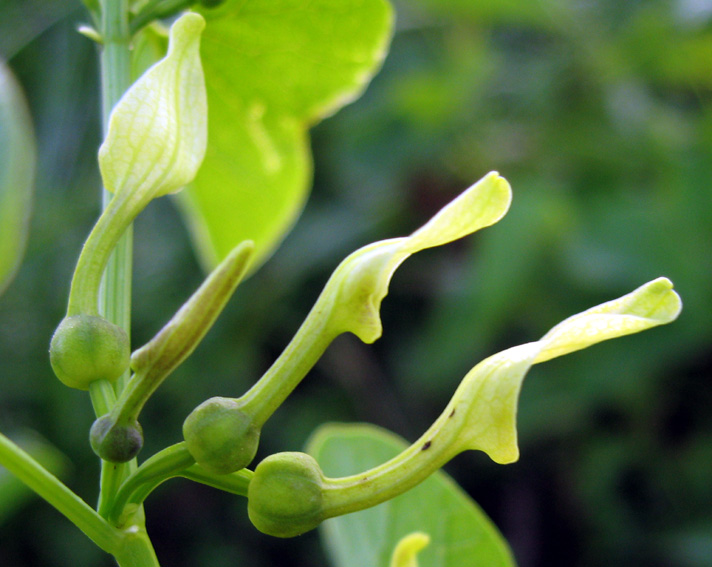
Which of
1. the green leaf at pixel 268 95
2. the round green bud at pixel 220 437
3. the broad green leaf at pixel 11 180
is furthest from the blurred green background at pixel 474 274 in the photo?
the round green bud at pixel 220 437

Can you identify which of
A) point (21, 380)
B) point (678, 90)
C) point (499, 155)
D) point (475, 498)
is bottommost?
point (475, 498)

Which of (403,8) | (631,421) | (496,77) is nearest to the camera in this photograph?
(631,421)

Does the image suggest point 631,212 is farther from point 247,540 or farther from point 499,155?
point 247,540

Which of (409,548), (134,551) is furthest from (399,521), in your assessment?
(134,551)

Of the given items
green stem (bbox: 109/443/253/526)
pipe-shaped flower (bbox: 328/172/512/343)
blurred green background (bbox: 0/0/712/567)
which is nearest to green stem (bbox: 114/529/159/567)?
green stem (bbox: 109/443/253/526)

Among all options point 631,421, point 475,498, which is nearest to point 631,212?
point 631,421

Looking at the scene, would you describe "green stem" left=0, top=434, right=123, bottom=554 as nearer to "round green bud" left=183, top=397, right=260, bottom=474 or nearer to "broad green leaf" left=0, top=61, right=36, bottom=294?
"round green bud" left=183, top=397, right=260, bottom=474

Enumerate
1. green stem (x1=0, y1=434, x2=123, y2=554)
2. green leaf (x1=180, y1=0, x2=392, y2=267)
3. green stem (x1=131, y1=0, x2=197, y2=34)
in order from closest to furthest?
1. green stem (x1=0, y1=434, x2=123, y2=554)
2. green stem (x1=131, y1=0, x2=197, y2=34)
3. green leaf (x1=180, y1=0, x2=392, y2=267)
